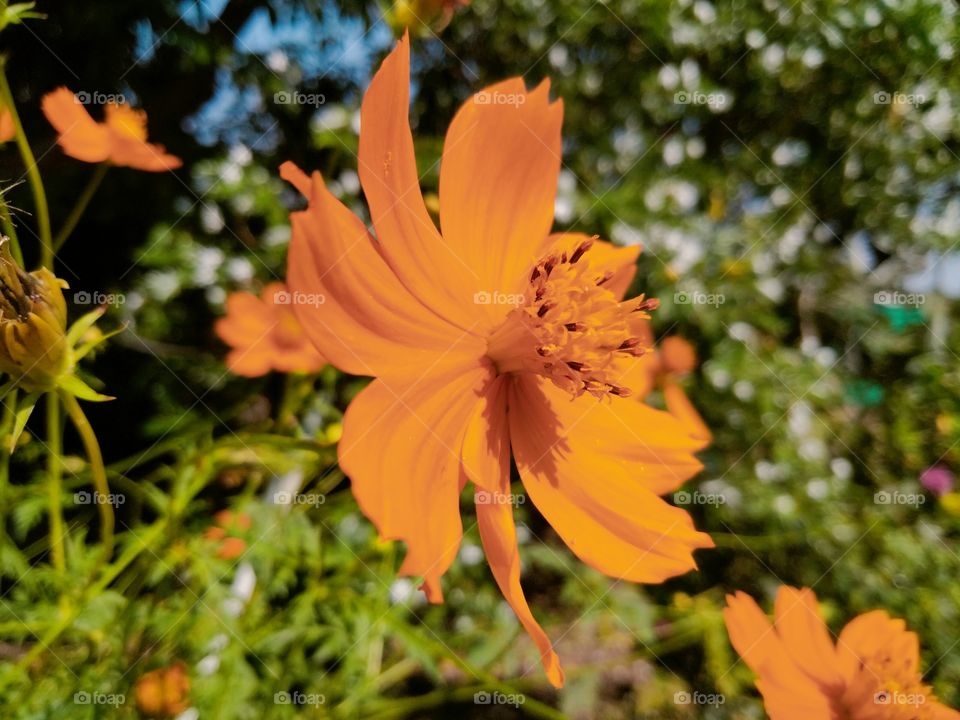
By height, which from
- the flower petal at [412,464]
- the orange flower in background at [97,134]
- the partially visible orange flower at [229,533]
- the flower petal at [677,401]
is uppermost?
the orange flower in background at [97,134]

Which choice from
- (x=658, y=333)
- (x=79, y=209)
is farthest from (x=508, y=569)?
(x=658, y=333)

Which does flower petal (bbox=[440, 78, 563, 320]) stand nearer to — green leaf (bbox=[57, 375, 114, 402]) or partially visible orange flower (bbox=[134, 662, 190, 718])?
green leaf (bbox=[57, 375, 114, 402])

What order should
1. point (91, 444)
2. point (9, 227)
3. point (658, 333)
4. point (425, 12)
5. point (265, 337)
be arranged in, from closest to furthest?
point (9, 227) < point (91, 444) < point (425, 12) < point (265, 337) < point (658, 333)

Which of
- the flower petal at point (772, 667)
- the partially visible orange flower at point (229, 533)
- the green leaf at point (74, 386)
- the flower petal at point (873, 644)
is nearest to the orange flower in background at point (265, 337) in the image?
the partially visible orange flower at point (229, 533)

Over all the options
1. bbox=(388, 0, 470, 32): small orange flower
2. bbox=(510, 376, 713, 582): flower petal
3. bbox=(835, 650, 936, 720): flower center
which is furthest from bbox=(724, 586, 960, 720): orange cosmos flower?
bbox=(388, 0, 470, 32): small orange flower

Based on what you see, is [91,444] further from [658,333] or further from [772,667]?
[658,333]

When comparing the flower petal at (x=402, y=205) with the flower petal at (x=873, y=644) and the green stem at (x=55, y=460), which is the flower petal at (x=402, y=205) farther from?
the flower petal at (x=873, y=644)

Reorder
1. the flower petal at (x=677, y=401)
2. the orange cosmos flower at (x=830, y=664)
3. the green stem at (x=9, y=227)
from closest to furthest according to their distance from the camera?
the green stem at (x=9, y=227)
the orange cosmos flower at (x=830, y=664)
the flower petal at (x=677, y=401)
